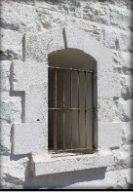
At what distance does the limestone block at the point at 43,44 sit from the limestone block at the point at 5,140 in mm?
783

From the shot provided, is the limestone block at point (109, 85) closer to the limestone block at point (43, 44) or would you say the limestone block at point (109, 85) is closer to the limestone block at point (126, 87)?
the limestone block at point (126, 87)

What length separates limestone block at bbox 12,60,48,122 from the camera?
3486mm

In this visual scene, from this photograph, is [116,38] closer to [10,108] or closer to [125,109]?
[125,109]

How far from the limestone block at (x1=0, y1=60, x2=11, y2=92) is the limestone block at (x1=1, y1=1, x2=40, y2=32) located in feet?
1.30

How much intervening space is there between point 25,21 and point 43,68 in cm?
54

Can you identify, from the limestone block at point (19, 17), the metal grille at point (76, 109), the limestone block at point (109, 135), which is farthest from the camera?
the metal grille at point (76, 109)

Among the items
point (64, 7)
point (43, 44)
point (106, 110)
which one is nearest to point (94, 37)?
point (64, 7)

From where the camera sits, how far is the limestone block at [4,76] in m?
3.45

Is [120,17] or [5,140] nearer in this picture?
[5,140]

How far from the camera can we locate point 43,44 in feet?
12.1

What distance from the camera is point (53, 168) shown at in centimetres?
357

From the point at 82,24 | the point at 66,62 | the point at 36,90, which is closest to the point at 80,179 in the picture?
the point at 36,90

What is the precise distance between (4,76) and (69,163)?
118 cm

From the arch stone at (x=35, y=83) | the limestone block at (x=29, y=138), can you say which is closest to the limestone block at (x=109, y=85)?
the arch stone at (x=35, y=83)
